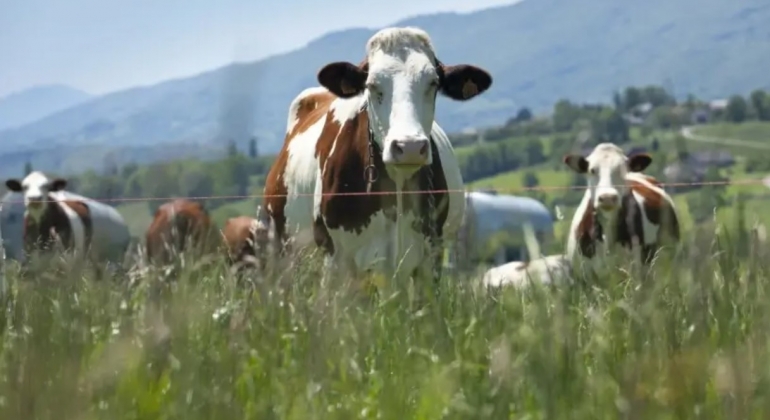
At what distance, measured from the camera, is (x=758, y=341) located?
130 inches

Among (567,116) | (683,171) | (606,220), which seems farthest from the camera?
(606,220)

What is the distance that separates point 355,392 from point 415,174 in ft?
18.3

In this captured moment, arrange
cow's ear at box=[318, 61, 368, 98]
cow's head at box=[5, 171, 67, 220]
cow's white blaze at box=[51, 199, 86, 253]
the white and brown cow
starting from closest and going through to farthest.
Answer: the white and brown cow, cow's ear at box=[318, 61, 368, 98], cow's white blaze at box=[51, 199, 86, 253], cow's head at box=[5, 171, 67, 220]

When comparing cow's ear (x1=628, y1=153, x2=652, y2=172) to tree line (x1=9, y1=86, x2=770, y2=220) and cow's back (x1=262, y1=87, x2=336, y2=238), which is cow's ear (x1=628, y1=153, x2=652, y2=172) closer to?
tree line (x1=9, y1=86, x2=770, y2=220)

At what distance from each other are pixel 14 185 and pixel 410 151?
1714 cm

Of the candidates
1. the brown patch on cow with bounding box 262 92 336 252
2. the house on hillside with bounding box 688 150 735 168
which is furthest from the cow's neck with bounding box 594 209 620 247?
the house on hillside with bounding box 688 150 735 168

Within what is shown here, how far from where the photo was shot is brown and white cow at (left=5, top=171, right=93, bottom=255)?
21.4m

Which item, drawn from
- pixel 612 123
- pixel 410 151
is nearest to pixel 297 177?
pixel 410 151

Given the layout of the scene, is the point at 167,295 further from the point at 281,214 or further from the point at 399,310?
the point at 281,214

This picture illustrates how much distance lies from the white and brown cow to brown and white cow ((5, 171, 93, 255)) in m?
10.7

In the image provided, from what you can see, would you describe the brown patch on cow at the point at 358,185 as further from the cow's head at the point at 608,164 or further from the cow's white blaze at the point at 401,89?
the cow's head at the point at 608,164

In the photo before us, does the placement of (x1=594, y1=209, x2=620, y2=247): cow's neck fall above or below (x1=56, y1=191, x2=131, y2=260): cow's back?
above

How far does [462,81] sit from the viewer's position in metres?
9.99

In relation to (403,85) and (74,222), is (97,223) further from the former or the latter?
(403,85)
